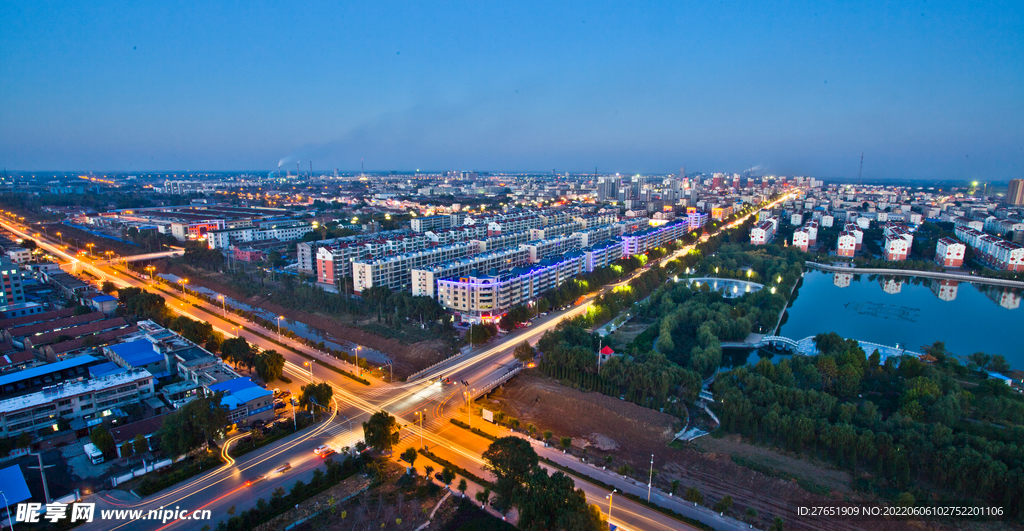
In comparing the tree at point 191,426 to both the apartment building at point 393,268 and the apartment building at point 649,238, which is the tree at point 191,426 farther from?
the apartment building at point 649,238

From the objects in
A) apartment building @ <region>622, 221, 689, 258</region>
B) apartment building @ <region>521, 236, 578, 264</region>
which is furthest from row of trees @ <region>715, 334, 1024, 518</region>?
apartment building @ <region>622, 221, 689, 258</region>

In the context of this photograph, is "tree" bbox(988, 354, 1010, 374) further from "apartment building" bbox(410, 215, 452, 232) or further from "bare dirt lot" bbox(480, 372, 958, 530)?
"apartment building" bbox(410, 215, 452, 232)

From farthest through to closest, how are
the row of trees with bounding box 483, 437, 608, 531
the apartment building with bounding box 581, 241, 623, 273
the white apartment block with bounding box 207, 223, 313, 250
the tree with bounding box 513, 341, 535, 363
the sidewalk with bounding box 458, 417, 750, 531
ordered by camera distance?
the white apartment block with bounding box 207, 223, 313, 250 < the apartment building with bounding box 581, 241, 623, 273 < the tree with bounding box 513, 341, 535, 363 < the sidewalk with bounding box 458, 417, 750, 531 < the row of trees with bounding box 483, 437, 608, 531

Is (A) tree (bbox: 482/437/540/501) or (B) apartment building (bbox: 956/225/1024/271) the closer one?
(A) tree (bbox: 482/437/540/501)

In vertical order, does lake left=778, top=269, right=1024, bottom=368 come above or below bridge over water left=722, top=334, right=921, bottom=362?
below

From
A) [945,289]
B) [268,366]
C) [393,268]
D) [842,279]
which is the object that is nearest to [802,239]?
[842,279]

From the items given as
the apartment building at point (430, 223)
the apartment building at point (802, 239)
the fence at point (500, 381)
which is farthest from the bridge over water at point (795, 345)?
the apartment building at point (430, 223)
